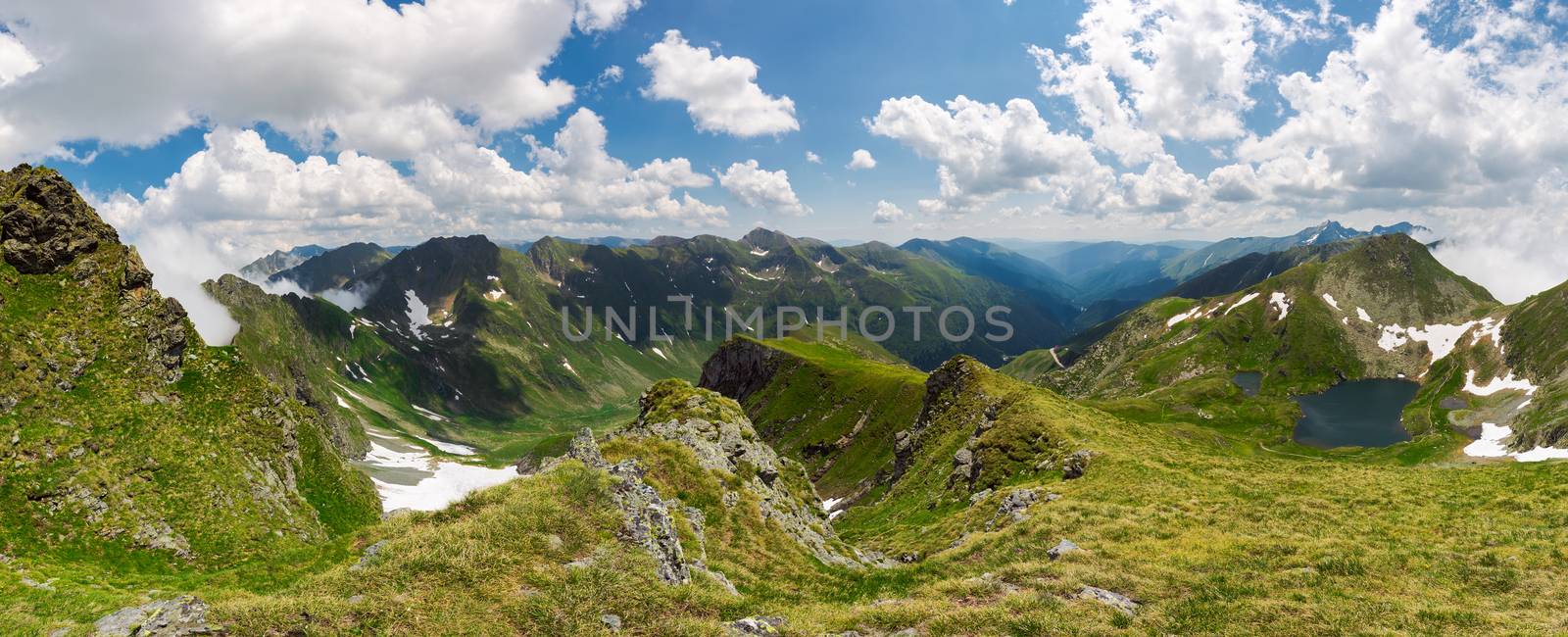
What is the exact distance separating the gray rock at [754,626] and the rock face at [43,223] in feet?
283

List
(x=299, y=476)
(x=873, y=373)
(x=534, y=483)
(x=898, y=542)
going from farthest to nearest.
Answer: (x=873, y=373)
(x=299, y=476)
(x=898, y=542)
(x=534, y=483)

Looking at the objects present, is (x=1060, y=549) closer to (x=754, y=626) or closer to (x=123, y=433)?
(x=754, y=626)

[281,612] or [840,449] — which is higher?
[281,612]

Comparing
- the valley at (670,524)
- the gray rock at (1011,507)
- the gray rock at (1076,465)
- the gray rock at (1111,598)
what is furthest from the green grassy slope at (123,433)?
the gray rock at (1076,465)

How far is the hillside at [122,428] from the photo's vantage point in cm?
4322

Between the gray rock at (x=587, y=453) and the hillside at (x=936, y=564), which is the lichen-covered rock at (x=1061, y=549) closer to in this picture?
the hillside at (x=936, y=564)

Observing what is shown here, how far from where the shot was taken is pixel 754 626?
16141 mm

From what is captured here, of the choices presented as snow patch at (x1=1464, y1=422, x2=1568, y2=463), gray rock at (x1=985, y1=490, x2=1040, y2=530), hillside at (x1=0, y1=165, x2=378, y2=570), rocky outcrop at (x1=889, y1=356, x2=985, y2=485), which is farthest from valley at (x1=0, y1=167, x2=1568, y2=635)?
snow patch at (x1=1464, y1=422, x2=1568, y2=463)

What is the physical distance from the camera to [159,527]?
1810 inches

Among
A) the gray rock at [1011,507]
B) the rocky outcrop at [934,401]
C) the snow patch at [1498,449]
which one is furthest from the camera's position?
the snow patch at [1498,449]

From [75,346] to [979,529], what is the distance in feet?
273

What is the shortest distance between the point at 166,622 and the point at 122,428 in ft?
192

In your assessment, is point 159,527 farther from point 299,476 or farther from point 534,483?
point 534,483

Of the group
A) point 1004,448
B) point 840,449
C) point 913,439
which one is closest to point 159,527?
point 1004,448
